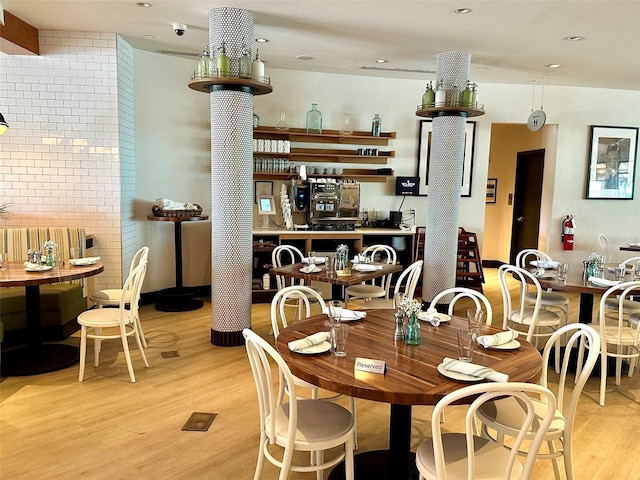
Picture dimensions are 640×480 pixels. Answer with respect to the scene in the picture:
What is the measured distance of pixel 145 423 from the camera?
306 centimetres

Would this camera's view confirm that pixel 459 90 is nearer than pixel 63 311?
No

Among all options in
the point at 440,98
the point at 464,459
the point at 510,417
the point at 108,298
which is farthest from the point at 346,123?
the point at 464,459

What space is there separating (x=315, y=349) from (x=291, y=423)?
36 centimetres

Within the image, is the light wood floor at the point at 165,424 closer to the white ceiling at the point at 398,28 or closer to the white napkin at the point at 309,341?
the white napkin at the point at 309,341

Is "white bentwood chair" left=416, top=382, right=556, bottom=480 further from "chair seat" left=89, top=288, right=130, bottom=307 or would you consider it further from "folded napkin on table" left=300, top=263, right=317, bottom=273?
"chair seat" left=89, top=288, right=130, bottom=307

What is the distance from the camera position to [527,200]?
8531 millimetres

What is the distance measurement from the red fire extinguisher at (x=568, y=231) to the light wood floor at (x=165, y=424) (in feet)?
13.1

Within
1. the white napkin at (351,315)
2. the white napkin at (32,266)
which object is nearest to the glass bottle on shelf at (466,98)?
the white napkin at (351,315)

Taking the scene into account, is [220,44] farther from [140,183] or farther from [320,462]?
[320,462]

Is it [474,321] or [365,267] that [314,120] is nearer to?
[365,267]

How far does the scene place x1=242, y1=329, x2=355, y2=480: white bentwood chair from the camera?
1961mm

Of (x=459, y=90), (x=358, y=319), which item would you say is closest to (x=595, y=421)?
(x=358, y=319)

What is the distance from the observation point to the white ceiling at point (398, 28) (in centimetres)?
407

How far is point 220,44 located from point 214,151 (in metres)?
0.90
